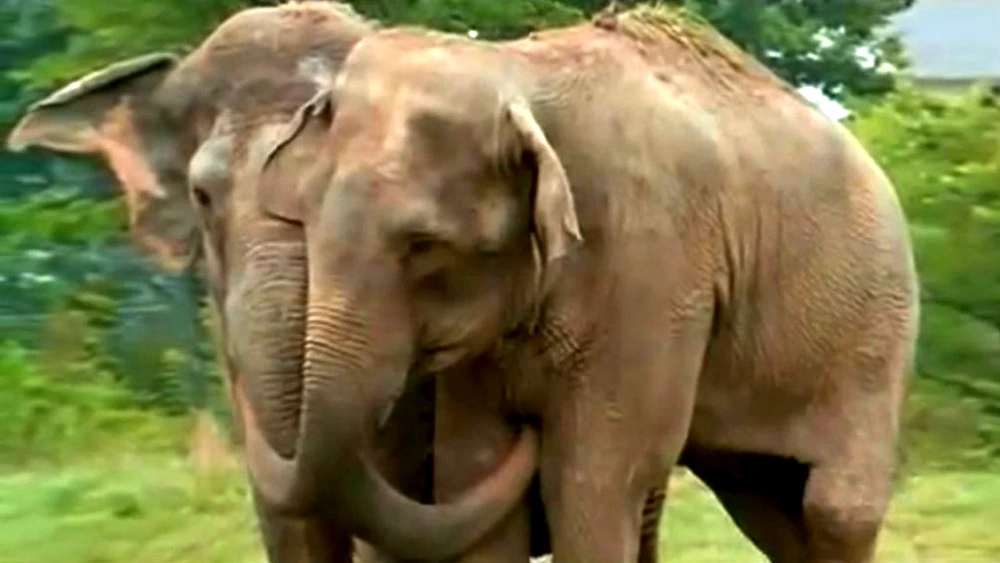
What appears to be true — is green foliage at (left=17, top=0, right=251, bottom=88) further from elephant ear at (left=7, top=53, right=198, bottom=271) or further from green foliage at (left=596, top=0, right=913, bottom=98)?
elephant ear at (left=7, top=53, right=198, bottom=271)

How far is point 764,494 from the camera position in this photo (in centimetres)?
581

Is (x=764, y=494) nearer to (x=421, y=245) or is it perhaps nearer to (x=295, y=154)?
(x=421, y=245)

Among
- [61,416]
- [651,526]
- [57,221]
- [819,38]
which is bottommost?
[819,38]

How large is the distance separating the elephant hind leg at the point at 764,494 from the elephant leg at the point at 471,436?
0.63 meters

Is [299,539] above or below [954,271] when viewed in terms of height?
above

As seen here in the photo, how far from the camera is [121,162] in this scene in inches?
210

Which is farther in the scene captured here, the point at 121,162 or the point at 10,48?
the point at 10,48

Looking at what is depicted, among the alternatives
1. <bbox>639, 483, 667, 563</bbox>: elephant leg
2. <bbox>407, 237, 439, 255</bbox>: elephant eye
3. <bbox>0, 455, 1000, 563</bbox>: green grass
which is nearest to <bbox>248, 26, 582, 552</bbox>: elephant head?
<bbox>407, 237, 439, 255</bbox>: elephant eye

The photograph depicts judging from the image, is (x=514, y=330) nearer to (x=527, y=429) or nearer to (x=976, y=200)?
(x=527, y=429)

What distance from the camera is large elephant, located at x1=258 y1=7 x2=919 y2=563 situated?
4602 mm

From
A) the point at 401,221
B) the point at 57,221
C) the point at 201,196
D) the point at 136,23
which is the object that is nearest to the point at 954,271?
the point at 136,23

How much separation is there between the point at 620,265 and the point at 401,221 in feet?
1.83

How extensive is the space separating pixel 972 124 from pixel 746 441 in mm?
7843

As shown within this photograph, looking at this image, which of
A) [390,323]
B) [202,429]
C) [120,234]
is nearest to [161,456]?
[202,429]
